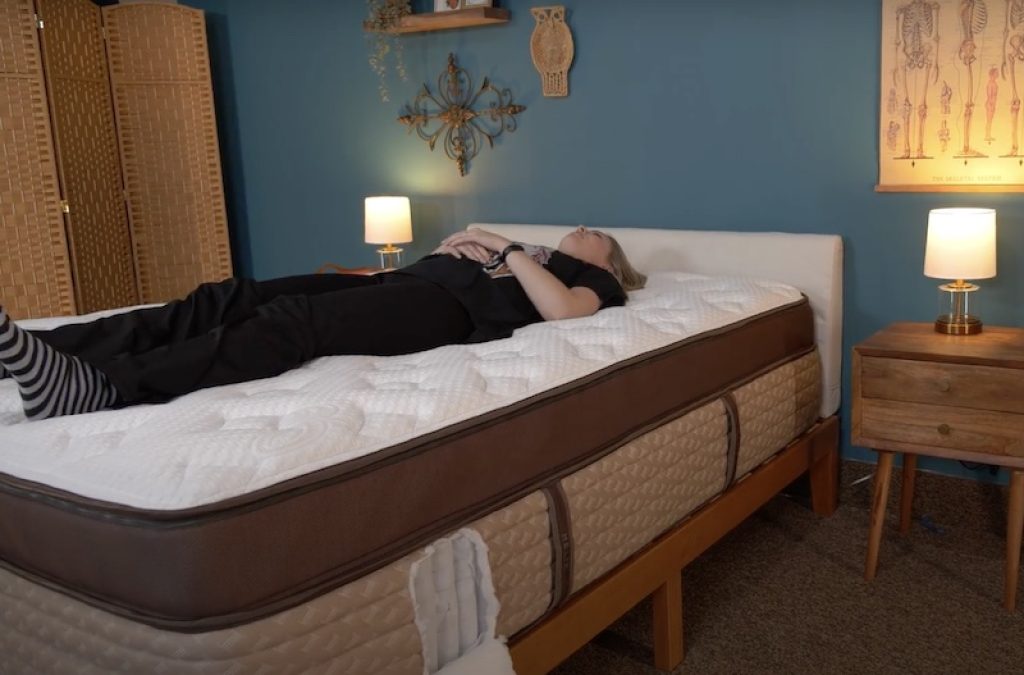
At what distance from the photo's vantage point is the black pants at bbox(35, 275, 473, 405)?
72.8 inches

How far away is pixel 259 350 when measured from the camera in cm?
198

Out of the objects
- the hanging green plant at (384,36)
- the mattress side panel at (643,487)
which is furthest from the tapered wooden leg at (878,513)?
the hanging green plant at (384,36)

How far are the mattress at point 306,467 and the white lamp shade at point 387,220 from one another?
1.64 metres

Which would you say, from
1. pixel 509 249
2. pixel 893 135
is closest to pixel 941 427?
pixel 893 135

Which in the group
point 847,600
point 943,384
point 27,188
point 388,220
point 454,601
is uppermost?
point 27,188

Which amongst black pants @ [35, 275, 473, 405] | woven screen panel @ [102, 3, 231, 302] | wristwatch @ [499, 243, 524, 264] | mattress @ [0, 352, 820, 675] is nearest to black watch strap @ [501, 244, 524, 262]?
wristwatch @ [499, 243, 524, 264]

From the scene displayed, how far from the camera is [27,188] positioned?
3844 millimetres

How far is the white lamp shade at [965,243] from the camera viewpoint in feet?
7.75

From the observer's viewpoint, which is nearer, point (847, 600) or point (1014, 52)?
point (847, 600)

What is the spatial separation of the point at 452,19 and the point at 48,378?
2182 millimetres

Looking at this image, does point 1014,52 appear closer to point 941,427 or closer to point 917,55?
point 917,55

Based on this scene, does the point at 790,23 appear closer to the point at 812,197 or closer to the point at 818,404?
the point at 812,197

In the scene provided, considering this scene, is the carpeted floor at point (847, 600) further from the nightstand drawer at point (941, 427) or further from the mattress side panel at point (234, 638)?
the mattress side panel at point (234, 638)

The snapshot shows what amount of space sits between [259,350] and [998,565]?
6.21 ft
